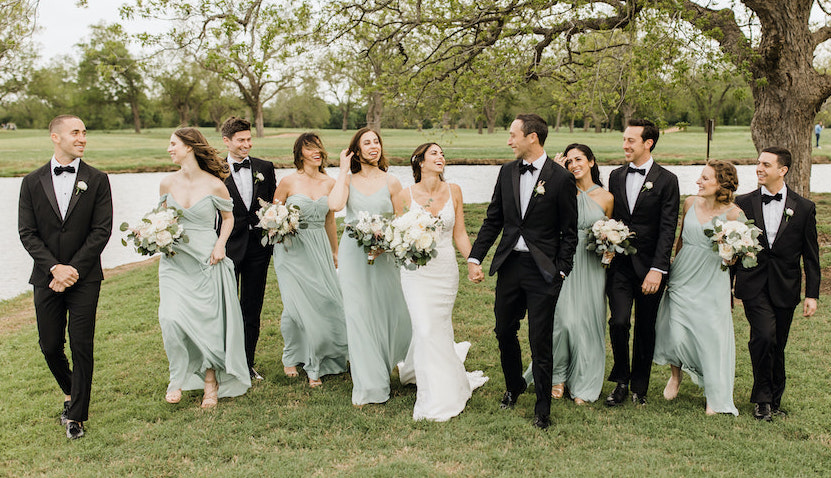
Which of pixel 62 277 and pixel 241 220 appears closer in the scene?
pixel 62 277

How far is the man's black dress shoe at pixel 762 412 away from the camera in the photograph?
216 inches

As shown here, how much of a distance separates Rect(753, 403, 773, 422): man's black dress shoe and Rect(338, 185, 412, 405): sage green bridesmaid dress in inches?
126

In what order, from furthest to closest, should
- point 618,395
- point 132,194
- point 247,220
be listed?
point 132,194 → point 247,220 → point 618,395

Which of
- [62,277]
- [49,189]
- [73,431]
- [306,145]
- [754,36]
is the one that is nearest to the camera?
[62,277]

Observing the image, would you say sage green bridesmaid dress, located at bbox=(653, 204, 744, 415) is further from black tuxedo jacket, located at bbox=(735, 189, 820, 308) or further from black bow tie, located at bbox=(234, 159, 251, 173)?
black bow tie, located at bbox=(234, 159, 251, 173)

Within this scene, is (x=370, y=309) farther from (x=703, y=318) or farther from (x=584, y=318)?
(x=703, y=318)

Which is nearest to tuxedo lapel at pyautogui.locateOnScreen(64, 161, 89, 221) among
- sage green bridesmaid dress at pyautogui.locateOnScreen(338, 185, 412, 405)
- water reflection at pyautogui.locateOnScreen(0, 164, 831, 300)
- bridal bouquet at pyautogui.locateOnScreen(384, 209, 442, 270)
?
sage green bridesmaid dress at pyautogui.locateOnScreen(338, 185, 412, 405)

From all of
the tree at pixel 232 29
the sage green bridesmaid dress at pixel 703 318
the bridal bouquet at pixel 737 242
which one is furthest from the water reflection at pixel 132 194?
the bridal bouquet at pixel 737 242

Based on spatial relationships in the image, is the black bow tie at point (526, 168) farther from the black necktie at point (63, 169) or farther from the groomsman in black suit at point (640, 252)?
the black necktie at point (63, 169)

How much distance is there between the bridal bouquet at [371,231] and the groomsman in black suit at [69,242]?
6.97 ft

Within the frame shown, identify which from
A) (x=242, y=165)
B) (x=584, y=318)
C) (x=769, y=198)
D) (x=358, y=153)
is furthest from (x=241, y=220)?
(x=769, y=198)

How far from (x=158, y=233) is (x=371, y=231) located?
180cm

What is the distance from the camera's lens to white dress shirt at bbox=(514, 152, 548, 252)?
17.5 ft

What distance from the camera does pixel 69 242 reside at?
5.31m
